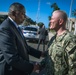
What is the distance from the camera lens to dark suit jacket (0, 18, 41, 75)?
3564mm

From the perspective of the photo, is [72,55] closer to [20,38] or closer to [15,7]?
[20,38]

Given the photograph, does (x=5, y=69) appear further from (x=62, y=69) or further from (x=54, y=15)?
(x=54, y=15)

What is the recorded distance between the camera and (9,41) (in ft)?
11.8

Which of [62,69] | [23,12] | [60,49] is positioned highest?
[23,12]

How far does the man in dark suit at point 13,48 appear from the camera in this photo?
357cm

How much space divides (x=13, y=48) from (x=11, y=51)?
6 centimetres

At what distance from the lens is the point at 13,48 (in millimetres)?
3604

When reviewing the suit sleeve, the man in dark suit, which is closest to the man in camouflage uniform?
the man in dark suit

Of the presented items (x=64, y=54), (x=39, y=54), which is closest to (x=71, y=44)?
(x=64, y=54)

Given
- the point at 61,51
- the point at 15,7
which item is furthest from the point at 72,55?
the point at 15,7

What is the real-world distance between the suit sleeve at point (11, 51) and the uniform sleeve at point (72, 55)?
0.66 m

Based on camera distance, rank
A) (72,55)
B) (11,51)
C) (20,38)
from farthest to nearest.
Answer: (72,55)
(20,38)
(11,51)

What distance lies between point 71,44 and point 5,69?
1019 millimetres

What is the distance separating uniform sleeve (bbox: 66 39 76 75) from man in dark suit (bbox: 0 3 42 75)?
0.52m
